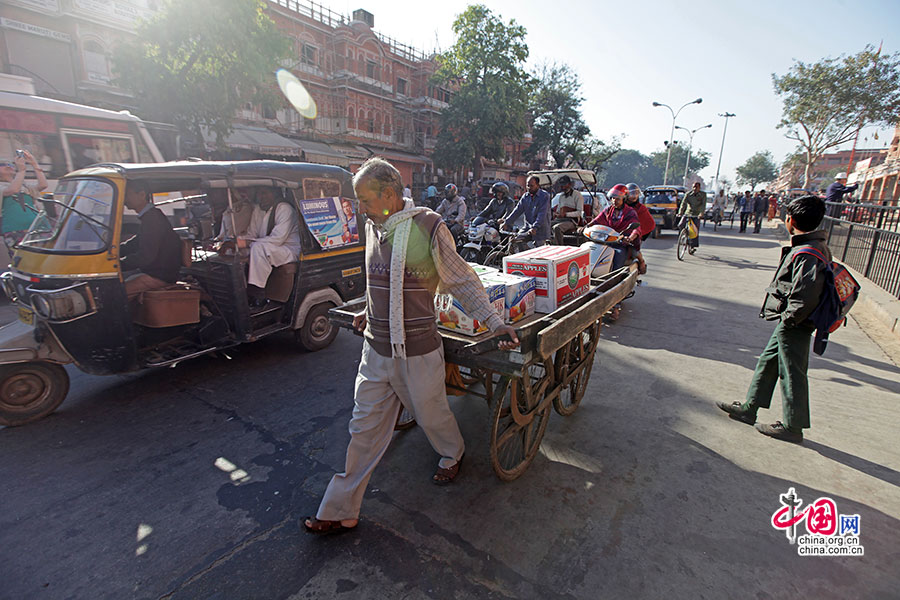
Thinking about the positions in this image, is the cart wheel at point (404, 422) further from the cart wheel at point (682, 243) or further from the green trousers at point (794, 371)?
the cart wheel at point (682, 243)

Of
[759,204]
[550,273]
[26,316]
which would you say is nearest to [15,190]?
[26,316]

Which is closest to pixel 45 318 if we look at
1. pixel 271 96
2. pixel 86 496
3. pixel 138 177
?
pixel 138 177

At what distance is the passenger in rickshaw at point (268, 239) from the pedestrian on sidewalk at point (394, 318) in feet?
8.48

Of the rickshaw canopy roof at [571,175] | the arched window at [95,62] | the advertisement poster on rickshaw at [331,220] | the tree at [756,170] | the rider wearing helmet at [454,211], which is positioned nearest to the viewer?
the advertisement poster on rickshaw at [331,220]

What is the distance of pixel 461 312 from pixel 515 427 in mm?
858

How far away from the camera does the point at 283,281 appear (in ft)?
16.0

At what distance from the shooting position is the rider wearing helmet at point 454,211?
9.83 m

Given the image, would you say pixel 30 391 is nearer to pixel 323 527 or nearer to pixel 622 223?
pixel 323 527

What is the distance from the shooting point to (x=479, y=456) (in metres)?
3.25

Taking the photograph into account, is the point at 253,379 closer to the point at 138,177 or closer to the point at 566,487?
the point at 138,177

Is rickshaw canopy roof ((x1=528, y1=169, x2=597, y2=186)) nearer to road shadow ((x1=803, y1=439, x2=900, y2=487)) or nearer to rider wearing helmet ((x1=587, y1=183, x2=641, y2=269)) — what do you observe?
rider wearing helmet ((x1=587, y1=183, x2=641, y2=269))

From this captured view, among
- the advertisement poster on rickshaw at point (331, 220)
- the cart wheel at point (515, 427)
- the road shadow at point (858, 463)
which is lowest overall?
the road shadow at point (858, 463)

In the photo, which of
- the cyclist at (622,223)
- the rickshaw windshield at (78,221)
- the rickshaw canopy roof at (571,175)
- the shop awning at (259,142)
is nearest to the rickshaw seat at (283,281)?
the rickshaw windshield at (78,221)

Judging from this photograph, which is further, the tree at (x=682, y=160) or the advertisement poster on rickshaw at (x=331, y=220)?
the tree at (x=682, y=160)
